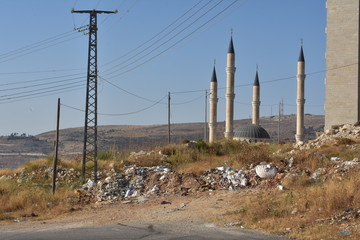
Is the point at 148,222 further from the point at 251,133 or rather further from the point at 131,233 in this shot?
the point at 251,133

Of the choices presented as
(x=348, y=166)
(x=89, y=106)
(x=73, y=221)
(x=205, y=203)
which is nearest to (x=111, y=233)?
(x=73, y=221)

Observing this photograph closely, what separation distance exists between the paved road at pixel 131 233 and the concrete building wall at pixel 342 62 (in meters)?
26.7

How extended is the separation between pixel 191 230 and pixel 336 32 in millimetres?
28911

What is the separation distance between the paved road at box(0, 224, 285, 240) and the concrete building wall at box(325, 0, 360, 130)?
26.7 meters

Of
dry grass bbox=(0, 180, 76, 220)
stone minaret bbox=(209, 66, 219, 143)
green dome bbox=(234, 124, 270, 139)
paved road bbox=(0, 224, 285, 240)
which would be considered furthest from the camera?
stone minaret bbox=(209, 66, 219, 143)

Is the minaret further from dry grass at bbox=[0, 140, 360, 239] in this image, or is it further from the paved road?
the paved road

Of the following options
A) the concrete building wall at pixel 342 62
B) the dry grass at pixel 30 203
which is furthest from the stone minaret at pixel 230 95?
the dry grass at pixel 30 203

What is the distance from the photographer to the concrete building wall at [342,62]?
3734 cm

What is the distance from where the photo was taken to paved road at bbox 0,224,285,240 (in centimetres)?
1137

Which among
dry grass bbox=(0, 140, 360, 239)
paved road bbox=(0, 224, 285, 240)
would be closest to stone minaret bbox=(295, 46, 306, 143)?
dry grass bbox=(0, 140, 360, 239)

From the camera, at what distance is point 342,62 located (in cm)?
3778

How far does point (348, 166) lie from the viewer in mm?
17812

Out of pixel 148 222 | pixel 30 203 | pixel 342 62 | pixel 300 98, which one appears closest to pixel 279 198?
pixel 148 222

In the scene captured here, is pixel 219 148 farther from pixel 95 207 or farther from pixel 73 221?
pixel 73 221
